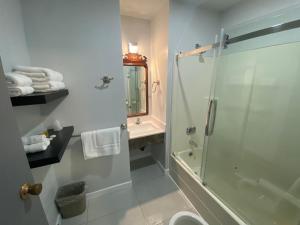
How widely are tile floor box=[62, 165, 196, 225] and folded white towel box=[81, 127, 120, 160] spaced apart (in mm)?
671

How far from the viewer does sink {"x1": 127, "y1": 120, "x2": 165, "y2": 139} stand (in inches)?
81.2

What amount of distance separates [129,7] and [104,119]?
1511mm

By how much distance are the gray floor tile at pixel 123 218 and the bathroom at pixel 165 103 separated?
1 cm

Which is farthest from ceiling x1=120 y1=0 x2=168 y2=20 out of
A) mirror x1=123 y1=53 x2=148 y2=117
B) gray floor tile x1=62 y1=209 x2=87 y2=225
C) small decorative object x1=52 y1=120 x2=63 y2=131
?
gray floor tile x1=62 y1=209 x2=87 y2=225

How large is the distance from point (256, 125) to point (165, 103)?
1131 millimetres

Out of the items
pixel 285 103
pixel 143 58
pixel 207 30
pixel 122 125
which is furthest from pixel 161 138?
pixel 207 30

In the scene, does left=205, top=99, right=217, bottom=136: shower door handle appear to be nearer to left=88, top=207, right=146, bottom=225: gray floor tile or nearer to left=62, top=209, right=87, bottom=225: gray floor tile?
left=88, top=207, right=146, bottom=225: gray floor tile

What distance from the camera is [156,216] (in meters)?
1.61

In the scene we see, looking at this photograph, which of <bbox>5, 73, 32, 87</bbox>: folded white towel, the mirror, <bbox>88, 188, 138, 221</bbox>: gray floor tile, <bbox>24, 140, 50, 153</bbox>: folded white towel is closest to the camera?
<bbox>5, 73, 32, 87</bbox>: folded white towel

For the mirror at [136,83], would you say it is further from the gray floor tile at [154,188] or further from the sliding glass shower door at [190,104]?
the gray floor tile at [154,188]

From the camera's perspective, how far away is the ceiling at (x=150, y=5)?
1.74 metres

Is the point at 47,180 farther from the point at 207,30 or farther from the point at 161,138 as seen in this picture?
the point at 207,30

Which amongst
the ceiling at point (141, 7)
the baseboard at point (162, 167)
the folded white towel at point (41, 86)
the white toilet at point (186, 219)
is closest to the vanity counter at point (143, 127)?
the baseboard at point (162, 167)

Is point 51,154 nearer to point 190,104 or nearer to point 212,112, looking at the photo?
point 212,112
